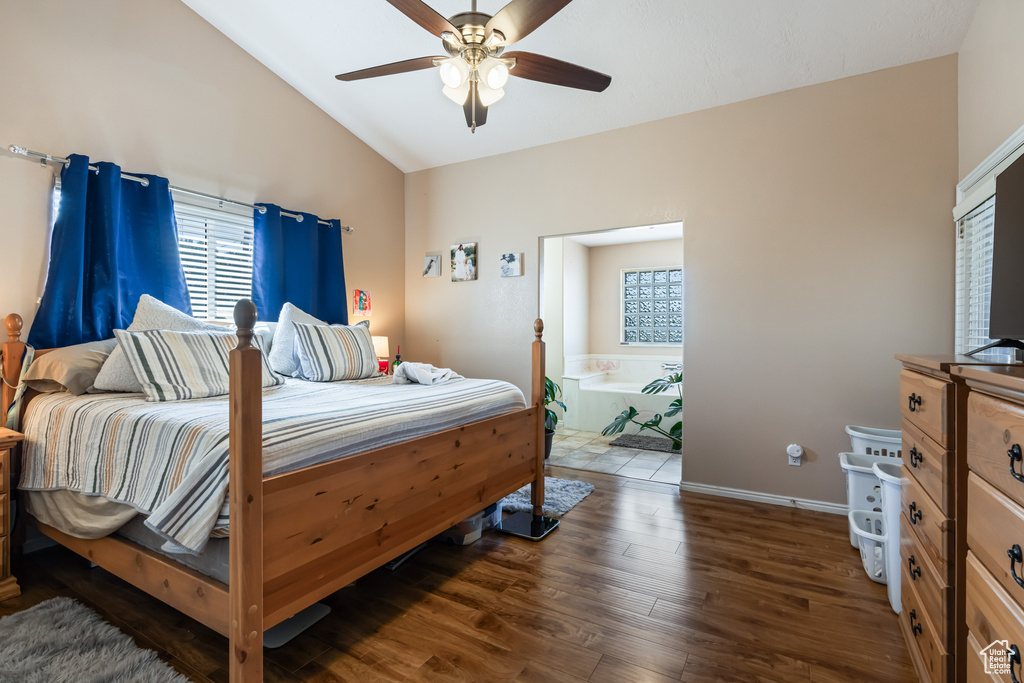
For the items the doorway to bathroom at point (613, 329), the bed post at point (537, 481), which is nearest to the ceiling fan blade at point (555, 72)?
the bed post at point (537, 481)

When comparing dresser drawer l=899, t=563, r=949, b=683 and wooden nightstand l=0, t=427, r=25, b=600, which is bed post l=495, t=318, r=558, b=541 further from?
wooden nightstand l=0, t=427, r=25, b=600

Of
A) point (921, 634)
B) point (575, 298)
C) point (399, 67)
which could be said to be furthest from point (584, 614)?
point (575, 298)

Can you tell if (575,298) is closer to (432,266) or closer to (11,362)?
(432,266)

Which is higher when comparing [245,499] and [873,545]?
[245,499]

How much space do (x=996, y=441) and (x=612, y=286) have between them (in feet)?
17.3

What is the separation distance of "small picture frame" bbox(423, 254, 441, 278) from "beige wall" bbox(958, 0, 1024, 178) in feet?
11.7

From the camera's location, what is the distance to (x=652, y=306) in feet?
19.6

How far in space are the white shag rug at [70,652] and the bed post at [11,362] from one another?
1.01 metres

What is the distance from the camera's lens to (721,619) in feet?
5.91

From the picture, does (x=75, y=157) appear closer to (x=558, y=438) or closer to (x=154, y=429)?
(x=154, y=429)

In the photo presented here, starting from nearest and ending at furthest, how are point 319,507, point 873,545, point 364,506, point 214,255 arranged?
point 319,507, point 364,506, point 873,545, point 214,255

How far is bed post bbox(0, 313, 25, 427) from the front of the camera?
2.24 metres

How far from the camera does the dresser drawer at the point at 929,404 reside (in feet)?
4.03

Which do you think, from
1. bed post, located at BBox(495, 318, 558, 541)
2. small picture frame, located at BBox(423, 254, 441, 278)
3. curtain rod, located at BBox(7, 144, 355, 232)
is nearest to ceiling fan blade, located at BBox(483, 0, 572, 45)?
bed post, located at BBox(495, 318, 558, 541)
